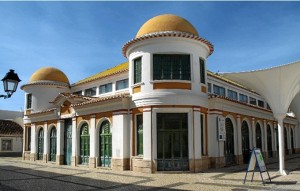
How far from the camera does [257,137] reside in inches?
1069

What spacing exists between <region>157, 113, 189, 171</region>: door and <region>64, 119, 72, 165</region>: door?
957cm

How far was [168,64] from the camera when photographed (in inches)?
736

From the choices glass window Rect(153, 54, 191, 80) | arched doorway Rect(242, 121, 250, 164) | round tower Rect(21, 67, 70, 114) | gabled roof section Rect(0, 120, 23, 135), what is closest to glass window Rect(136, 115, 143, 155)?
glass window Rect(153, 54, 191, 80)

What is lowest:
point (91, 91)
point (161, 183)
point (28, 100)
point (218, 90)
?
point (161, 183)

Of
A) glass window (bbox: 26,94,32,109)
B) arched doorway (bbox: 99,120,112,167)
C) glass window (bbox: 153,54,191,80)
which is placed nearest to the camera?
glass window (bbox: 153,54,191,80)

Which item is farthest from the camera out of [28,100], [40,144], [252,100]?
[252,100]

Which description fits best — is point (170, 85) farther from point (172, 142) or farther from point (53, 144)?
point (53, 144)

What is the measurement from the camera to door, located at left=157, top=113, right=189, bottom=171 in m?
17.7

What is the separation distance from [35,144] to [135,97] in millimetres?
15264

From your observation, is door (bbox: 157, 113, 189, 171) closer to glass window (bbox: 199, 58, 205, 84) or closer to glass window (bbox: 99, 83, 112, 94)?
glass window (bbox: 199, 58, 205, 84)

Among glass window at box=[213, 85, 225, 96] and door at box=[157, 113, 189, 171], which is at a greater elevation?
glass window at box=[213, 85, 225, 96]

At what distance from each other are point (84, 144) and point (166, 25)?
10.4 meters

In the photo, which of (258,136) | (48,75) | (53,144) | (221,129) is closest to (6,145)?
(48,75)

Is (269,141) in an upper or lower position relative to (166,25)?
lower
